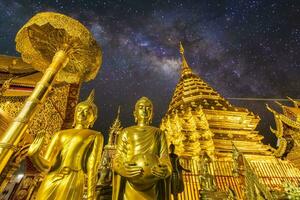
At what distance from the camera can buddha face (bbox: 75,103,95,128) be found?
333 cm

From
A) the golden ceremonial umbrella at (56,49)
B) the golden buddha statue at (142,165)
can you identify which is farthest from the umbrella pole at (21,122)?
the golden buddha statue at (142,165)

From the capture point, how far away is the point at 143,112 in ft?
11.1

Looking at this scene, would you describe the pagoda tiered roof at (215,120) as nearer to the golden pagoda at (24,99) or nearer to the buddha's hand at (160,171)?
the golden pagoda at (24,99)

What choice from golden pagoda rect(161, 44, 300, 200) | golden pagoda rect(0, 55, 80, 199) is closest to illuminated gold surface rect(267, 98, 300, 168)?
golden pagoda rect(161, 44, 300, 200)

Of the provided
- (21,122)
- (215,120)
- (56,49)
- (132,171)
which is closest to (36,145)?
(21,122)

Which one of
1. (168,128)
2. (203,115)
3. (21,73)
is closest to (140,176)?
(21,73)

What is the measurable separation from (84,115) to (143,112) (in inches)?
37.2

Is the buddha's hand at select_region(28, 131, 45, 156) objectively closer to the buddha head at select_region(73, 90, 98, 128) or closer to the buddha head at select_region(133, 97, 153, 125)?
the buddha head at select_region(73, 90, 98, 128)

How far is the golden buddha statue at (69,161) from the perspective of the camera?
8.51 feet

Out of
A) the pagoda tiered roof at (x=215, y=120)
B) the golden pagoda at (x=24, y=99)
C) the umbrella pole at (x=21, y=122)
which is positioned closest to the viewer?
the umbrella pole at (x=21, y=122)

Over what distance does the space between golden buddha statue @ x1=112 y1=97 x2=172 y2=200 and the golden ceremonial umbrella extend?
133 centimetres

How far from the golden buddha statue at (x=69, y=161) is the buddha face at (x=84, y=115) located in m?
0.02

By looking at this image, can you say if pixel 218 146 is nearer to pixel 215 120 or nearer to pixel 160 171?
pixel 215 120

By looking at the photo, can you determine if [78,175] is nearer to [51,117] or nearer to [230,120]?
[51,117]
